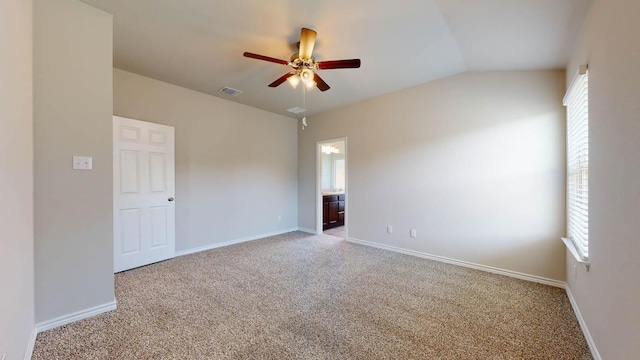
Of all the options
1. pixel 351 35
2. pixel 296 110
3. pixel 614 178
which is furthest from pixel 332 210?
pixel 614 178

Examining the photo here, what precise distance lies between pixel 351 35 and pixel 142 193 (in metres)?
3.28

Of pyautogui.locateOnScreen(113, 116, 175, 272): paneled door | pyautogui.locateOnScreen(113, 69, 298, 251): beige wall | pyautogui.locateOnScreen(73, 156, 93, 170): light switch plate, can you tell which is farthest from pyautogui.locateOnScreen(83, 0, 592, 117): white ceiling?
pyautogui.locateOnScreen(73, 156, 93, 170): light switch plate

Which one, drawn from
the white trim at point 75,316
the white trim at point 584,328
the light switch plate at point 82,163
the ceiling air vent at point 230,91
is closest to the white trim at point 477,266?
the white trim at point 584,328

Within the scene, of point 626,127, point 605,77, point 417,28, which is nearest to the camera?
point 626,127

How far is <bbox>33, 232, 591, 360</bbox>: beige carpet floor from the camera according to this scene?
5.81 ft

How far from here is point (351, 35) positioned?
2.54 meters

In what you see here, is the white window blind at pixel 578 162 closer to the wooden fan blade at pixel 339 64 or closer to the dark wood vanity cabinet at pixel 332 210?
the wooden fan blade at pixel 339 64

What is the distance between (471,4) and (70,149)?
3.51m

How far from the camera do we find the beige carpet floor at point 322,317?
69.7 inches

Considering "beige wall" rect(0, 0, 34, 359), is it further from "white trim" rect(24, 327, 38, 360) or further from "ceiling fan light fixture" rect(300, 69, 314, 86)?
"ceiling fan light fixture" rect(300, 69, 314, 86)

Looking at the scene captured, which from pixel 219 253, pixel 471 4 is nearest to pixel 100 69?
pixel 219 253

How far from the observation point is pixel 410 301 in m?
2.47

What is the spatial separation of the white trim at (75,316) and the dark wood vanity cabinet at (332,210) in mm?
4032

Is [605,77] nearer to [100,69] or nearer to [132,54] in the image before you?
[100,69]
